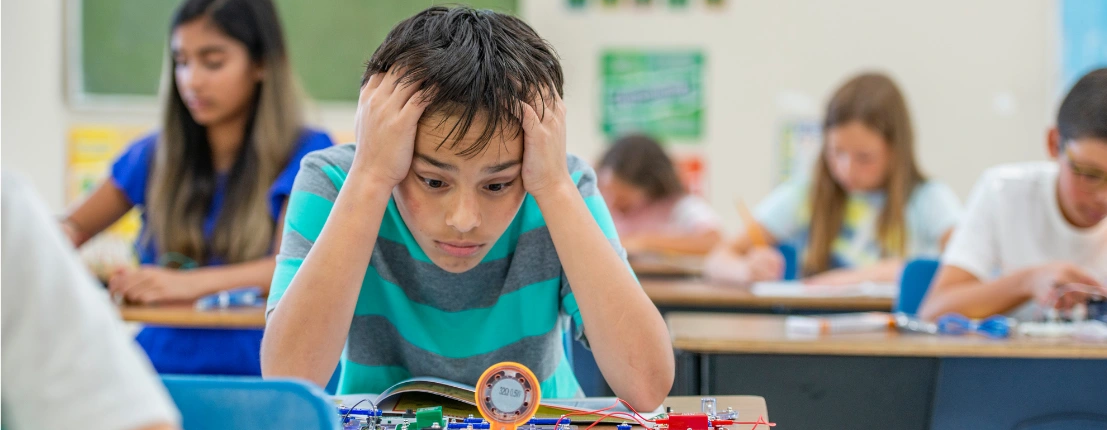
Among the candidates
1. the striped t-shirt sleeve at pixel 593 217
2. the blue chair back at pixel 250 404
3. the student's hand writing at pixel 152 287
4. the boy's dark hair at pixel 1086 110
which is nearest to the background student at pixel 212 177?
the student's hand writing at pixel 152 287

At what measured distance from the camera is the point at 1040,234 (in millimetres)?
2088

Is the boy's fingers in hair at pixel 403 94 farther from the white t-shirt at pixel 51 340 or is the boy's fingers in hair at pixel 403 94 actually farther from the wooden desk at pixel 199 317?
the wooden desk at pixel 199 317

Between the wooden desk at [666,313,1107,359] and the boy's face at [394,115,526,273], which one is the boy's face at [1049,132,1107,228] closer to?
the wooden desk at [666,313,1107,359]

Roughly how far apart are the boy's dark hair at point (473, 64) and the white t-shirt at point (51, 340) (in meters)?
0.55

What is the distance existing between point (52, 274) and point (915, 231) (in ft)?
9.58

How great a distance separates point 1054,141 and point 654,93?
2.49 metres

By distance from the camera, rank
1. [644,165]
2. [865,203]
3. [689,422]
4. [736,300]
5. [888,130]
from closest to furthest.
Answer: [689,422] → [736,300] → [888,130] → [865,203] → [644,165]

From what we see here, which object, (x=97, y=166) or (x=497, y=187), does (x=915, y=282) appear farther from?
(x=97, y=166)

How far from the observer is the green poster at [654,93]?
4270mm

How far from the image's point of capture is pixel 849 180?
299cm

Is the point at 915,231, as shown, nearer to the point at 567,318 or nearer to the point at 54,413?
the point at 567,318

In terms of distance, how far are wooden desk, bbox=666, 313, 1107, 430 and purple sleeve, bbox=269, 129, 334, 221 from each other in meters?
0.89

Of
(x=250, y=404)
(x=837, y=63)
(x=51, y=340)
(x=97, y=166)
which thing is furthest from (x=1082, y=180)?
(x=97, y=166)

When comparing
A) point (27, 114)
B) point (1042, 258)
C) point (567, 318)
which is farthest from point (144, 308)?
point (27, 114)
